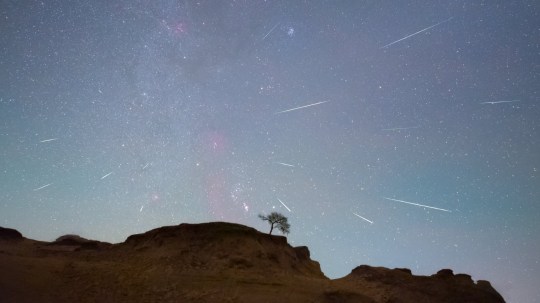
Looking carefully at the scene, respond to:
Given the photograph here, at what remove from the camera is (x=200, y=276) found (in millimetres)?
28391

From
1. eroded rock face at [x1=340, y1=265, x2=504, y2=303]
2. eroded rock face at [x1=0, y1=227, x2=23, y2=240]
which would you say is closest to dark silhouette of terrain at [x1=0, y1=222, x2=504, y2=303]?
eroded rock face at [x1=340, y1=265, x2=504, y2=303]

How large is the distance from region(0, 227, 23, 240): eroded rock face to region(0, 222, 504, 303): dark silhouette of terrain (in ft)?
11.5

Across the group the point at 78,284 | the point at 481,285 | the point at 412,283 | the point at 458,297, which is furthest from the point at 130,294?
the point at 481,285

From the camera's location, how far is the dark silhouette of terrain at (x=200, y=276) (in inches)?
992

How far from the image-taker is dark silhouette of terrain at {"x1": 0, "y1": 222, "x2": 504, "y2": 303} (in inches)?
992

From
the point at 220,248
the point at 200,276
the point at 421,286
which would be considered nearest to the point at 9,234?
the point at 220,248

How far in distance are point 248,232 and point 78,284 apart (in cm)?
1634

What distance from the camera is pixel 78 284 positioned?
26047mm

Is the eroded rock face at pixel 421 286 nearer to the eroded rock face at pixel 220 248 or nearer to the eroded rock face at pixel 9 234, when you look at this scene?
the eroded rock face at pixel 220 248

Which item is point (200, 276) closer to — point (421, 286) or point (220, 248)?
point (220, 248)

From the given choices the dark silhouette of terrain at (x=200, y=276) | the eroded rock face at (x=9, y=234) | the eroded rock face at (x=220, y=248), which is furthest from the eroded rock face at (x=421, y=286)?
the eroded rock face at (x=9, y=234)

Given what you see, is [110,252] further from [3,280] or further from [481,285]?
[481,285]

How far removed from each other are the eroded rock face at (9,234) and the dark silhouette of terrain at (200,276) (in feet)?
11.5

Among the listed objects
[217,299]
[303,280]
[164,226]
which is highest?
[164,226]
